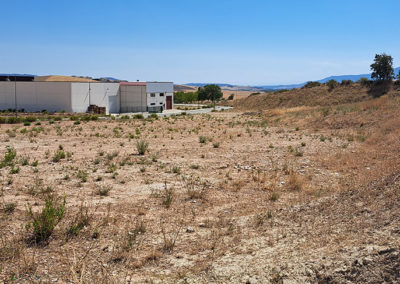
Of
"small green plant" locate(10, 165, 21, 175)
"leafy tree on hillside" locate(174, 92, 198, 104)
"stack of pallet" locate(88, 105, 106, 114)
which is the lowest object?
"small green plant" locate(10, 165, 21, 175)

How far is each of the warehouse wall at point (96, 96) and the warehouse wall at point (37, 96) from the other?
115 centimetres

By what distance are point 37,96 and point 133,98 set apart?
1503 centimetres

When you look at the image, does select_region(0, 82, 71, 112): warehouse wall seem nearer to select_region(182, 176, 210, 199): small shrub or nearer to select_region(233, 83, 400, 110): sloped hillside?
select_region(233, 83, 400, 110): sloped hillside

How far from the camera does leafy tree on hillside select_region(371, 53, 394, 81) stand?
59.8m

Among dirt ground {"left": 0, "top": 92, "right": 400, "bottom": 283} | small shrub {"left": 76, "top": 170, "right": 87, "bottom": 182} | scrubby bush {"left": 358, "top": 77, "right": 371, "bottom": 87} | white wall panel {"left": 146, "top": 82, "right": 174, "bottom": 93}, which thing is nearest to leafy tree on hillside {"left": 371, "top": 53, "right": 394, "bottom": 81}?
scrubby bush {"left": 358, "top": 77, "right": 371, "bottom": 87}

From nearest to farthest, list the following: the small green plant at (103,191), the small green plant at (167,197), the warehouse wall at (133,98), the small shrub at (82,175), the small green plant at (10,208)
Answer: the small green plant at (10,208), the small green plant at (167,197), the small green plant at (103,191), the small shrub at (82,175), the warehouse wall at (133,98)

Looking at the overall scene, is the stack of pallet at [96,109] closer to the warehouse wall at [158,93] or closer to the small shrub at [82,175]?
the warehouse wall at [158,93]

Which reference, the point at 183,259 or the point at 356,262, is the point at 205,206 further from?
the point at 356,262

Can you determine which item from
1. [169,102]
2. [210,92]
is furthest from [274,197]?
[210,92]

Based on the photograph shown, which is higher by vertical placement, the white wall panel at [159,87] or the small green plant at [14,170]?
the white wall panel at [159,87]

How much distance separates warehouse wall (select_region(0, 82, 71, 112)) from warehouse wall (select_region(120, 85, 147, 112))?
1057 centimetres

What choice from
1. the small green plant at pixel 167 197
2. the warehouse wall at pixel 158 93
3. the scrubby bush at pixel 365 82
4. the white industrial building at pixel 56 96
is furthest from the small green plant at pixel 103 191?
the scrubby bush at pixel 365 82

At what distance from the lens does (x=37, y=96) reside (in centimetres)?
5353

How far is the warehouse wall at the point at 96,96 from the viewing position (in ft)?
174
